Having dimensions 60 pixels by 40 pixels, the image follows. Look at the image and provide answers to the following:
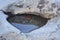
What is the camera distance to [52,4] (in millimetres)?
3424

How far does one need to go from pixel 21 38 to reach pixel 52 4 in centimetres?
101

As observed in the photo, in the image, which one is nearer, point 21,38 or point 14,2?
point 21,38

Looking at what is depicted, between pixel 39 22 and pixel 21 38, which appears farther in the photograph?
pixel 39 22

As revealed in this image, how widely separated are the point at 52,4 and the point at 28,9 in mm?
393

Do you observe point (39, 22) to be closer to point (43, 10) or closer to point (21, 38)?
point (43, 10)

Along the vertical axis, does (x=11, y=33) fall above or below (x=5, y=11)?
below

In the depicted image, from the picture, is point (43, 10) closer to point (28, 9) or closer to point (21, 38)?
point (28, 9)

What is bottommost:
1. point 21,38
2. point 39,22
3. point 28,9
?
point 21,38

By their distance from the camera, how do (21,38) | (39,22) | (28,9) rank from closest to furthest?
(21,38) → (39,22) → (28,9)

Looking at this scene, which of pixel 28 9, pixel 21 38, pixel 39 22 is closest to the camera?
pixel 21 38

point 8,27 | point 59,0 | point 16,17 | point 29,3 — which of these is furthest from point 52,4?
point 8,27

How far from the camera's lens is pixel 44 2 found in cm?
350

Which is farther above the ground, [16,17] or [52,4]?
[52,4]

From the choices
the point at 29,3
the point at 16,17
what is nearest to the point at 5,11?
the point at 16,17
